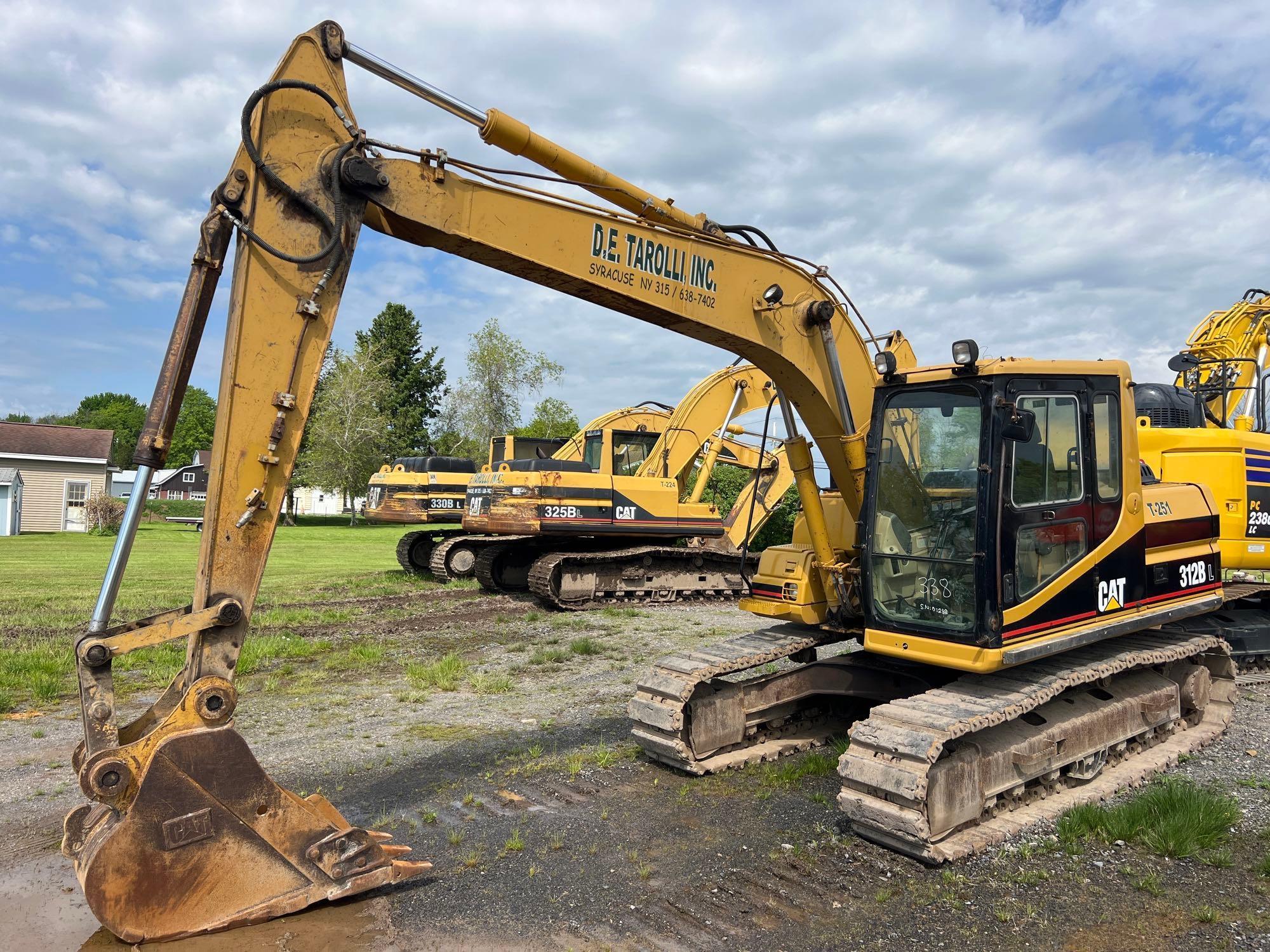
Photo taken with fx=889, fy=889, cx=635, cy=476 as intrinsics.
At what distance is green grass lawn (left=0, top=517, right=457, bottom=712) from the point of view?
9.26 metres

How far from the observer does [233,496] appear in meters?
4.04

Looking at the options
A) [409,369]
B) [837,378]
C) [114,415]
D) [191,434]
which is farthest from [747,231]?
[114,415]

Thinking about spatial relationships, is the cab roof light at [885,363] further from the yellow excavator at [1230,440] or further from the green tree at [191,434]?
the green tree at [191,434]

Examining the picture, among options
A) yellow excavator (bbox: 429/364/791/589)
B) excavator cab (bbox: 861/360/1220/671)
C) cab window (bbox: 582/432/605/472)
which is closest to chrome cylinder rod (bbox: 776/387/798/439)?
excavator cab (bbox: 861/360/1220/671)

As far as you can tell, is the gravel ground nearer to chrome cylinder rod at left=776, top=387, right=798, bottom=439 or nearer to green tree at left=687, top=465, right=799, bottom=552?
chrome cylinder rod at left=776, top=387, right=798, bottom=439

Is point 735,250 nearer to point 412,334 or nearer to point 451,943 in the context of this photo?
point 451,943

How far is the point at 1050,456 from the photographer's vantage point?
5.53 m

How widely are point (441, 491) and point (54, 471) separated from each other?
83.3 ft

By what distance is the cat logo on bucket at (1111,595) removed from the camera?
5.80m

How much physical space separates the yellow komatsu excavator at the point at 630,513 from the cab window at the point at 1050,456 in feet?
27.2

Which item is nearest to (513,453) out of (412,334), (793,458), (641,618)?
(641,618)

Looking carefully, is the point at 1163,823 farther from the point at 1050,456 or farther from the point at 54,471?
the point at 54,471

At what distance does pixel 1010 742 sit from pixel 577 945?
2.99 metres

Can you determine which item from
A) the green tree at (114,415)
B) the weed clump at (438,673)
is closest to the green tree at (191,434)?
the green tree at (114,415)
